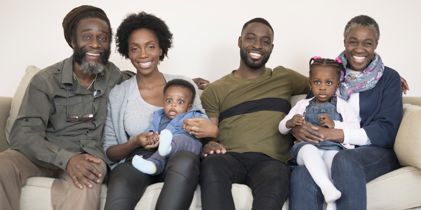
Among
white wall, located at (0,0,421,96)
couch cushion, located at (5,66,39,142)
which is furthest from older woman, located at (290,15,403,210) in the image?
couch cushion, located at (5,66,39,142)

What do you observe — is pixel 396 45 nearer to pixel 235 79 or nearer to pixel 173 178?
pixel 235 79

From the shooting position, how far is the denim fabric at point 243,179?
1.66 meters

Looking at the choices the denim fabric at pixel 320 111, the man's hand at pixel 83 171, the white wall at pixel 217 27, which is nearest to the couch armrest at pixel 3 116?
the man's hand at pixel 83 171

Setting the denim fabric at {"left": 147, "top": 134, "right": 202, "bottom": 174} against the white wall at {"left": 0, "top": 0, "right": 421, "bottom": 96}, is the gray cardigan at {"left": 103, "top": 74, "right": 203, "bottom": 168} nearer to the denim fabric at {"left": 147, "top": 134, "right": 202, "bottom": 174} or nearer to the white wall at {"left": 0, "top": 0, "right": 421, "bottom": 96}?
the denim fabric at {"left": 147, "top": 134, "right": 202, "bottom": 174}

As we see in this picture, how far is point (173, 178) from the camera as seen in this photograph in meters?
1.68

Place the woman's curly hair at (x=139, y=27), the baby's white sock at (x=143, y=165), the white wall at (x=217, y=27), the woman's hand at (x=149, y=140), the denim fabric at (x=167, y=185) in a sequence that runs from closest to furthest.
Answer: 1. the denim fabric at (x=167, y=185)
2. the baby's white sock at (x=143, y=165)
3. the woman's hand at (x=149, y=140)
4. the woman's curly hair at (x=139, y=27)
5. the white wall at (x=217, y=27)

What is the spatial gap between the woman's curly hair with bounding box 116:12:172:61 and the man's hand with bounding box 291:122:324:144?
2.78 ft

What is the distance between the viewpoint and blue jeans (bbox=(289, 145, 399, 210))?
170 centimetres

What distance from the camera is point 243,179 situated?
6.25 feet

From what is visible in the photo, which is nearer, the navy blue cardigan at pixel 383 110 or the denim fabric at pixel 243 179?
the denim fabric at pixel 243 179

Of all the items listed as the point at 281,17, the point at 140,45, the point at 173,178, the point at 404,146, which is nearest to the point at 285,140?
the point at 404,146

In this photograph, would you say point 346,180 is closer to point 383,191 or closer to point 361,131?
point 383,191

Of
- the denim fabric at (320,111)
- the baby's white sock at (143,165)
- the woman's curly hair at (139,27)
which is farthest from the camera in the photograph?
the woman's curly hair at (139,27)

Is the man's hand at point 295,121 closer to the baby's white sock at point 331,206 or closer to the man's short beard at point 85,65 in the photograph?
the baby's white sock at point 331,206
